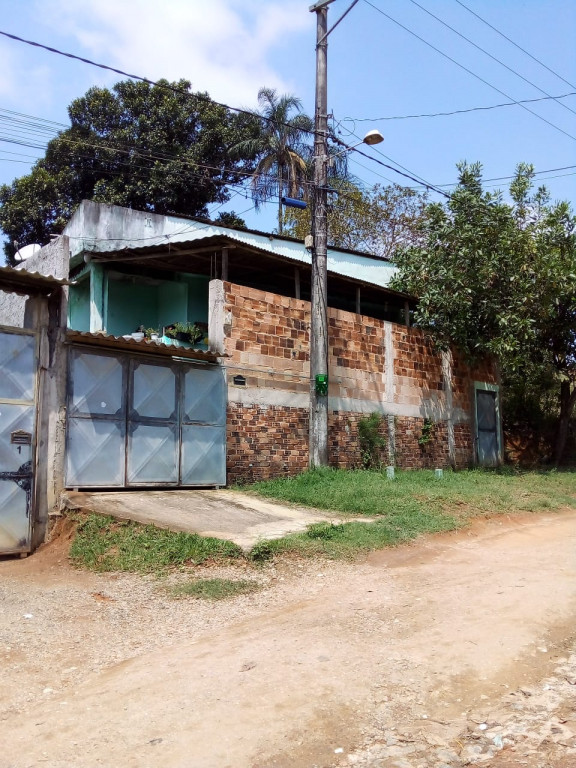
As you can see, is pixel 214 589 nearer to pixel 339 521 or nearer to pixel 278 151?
pixel 339 521

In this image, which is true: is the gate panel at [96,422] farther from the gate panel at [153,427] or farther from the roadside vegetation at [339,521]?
the roadside vegetation at [339,521]

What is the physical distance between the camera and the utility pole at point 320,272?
12.7 metres

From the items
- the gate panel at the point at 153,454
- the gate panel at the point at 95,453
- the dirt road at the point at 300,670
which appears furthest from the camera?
the gate panel at the point at 153,454

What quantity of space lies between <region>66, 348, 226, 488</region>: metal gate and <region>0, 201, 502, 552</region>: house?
2cm

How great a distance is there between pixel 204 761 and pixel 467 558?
5.32 metres

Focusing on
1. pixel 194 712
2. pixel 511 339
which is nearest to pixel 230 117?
pixel 511 339

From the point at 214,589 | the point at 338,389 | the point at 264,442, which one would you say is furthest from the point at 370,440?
the point at 214,589

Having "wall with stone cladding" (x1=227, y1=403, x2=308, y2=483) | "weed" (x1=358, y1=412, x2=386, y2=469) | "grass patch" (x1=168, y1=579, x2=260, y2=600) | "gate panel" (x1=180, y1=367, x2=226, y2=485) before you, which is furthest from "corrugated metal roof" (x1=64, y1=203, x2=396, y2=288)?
"grass patch" (x1=168, y1=579, x2=260, y2=600)

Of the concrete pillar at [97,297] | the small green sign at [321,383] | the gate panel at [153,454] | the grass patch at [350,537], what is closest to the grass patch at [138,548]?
the grass patch at [350,537]

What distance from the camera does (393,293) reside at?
16.6 metres

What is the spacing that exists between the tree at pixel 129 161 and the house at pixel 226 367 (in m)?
9.16

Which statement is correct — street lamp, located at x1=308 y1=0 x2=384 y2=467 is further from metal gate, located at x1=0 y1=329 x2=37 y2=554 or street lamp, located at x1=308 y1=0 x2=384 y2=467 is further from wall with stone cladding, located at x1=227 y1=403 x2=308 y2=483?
metal gate, located at x1=0 y1=329 x2=37 y2=554

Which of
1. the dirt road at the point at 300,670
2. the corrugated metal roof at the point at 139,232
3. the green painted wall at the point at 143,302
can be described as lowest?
the dirt road at the point at 300,670

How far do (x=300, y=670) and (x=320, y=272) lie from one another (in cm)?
921
